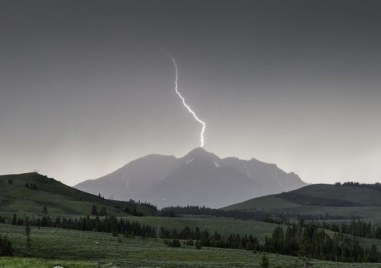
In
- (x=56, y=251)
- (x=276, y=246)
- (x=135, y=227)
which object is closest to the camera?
(x=56, y=251)

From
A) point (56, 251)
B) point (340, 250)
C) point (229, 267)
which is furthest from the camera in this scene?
point (340, 250)

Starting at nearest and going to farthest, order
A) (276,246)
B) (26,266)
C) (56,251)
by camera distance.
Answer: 1. (26,266)
2. (56,251)
3. (276,246)

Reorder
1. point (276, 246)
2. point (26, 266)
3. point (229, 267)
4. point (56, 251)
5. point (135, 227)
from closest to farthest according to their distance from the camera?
point (26, 266), point (229, 267), point (56, 251), point (276, 246), point (135, 227)

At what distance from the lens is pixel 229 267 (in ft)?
201

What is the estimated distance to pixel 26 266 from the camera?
3978 centimetres

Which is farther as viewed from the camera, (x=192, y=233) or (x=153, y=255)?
(x=192, y=233)

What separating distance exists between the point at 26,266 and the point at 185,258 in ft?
133

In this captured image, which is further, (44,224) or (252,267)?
(44,224)

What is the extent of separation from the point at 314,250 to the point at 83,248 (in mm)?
85552

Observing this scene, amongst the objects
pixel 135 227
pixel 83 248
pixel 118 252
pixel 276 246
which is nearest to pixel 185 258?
pixel 118 252

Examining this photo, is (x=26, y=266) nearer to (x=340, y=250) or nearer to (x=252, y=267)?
(x=252, y=267)

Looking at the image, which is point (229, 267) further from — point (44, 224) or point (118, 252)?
point (44, 224)

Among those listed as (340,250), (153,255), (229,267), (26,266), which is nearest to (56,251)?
(153,255)

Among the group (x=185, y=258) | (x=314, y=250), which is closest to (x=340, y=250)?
(x=314, y=250)
